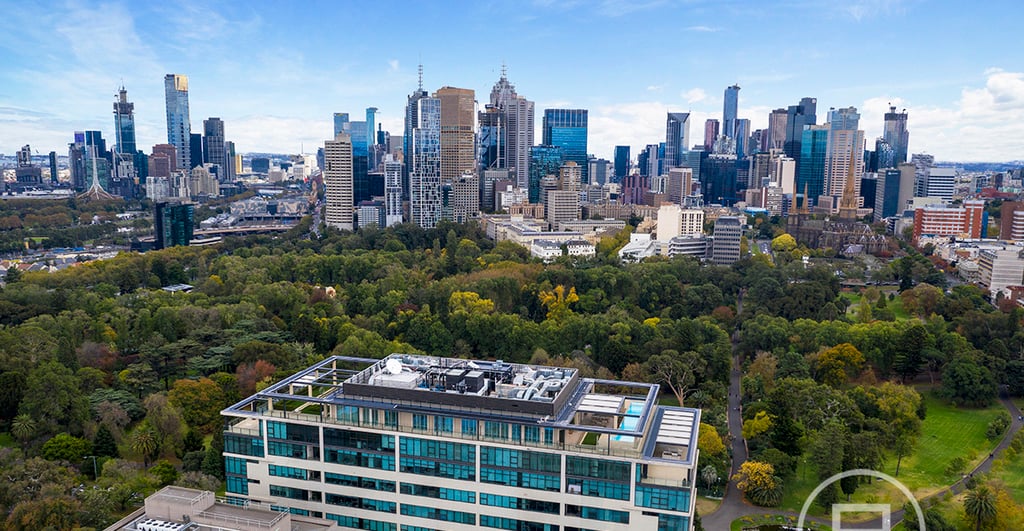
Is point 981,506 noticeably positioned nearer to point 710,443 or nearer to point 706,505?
point 706,505

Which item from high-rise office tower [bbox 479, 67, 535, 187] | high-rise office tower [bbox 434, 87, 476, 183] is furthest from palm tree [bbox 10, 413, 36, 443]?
high-rise office tower [bbox 479, 67, 535, 187]

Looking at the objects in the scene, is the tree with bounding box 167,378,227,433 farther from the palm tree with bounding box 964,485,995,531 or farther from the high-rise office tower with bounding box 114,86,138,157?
the high-rise office tower with bounding box 114,86,138,157

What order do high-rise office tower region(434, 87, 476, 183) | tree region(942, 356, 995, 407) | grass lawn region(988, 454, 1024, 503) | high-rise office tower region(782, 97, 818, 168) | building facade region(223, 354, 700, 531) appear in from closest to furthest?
building facade region(223, 354, 700, 531) < grass lawn region(988, 454, 1024, 503) < tree region(942, 356, 995, 407) < high-rise office tower region(434, 87, 476, 183) < high-rise office tower region(782, 97, 818, 168)

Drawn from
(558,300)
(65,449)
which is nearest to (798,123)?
(558,300)

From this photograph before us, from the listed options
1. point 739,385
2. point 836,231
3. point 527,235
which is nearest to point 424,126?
point 527,235

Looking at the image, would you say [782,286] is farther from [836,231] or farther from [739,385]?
[836,231]

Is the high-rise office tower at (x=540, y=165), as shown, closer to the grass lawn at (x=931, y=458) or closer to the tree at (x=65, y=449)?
the grass lawn at (x=931, y=458)

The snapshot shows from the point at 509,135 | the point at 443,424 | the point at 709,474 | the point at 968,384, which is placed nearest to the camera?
the point at 443,424

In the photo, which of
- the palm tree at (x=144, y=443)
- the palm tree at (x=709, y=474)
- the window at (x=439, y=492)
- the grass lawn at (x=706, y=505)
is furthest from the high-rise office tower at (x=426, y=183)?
the window at (x=439, y=492)
